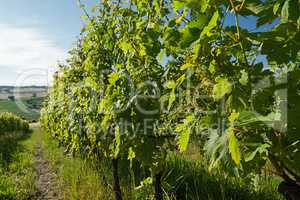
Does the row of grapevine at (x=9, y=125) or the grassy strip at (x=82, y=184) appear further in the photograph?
the row of grapevine at (x=9, y=125)

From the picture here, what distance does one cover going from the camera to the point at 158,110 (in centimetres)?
225

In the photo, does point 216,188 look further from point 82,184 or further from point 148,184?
point 82,184

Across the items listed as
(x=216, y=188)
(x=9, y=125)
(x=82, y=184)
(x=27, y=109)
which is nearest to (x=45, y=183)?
(x=82, y=184)

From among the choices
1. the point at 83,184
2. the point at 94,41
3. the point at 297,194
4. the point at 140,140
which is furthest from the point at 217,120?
the point at 83,184

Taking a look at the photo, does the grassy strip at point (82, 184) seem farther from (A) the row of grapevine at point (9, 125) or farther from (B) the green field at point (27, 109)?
(B) the green field at point (27, 109)

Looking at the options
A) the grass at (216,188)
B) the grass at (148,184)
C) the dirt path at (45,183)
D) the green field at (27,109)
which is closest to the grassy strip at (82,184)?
the grass at (148,184)

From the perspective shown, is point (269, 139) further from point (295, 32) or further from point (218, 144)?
point (295, 32)

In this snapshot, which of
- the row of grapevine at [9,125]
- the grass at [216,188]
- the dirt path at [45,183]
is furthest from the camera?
the row of grapevine at [9,125]

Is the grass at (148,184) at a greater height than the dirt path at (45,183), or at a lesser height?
greater

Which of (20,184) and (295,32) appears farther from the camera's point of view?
(20,184)

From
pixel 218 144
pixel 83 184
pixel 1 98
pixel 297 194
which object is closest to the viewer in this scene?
pixel 218 144

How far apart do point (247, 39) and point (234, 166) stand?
441mm

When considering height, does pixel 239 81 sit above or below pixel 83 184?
above

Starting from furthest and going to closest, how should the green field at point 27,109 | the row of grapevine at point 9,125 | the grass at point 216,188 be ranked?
the green field at point 27,109
the row of grapevine at point 9,125
the grass at point 216,188
